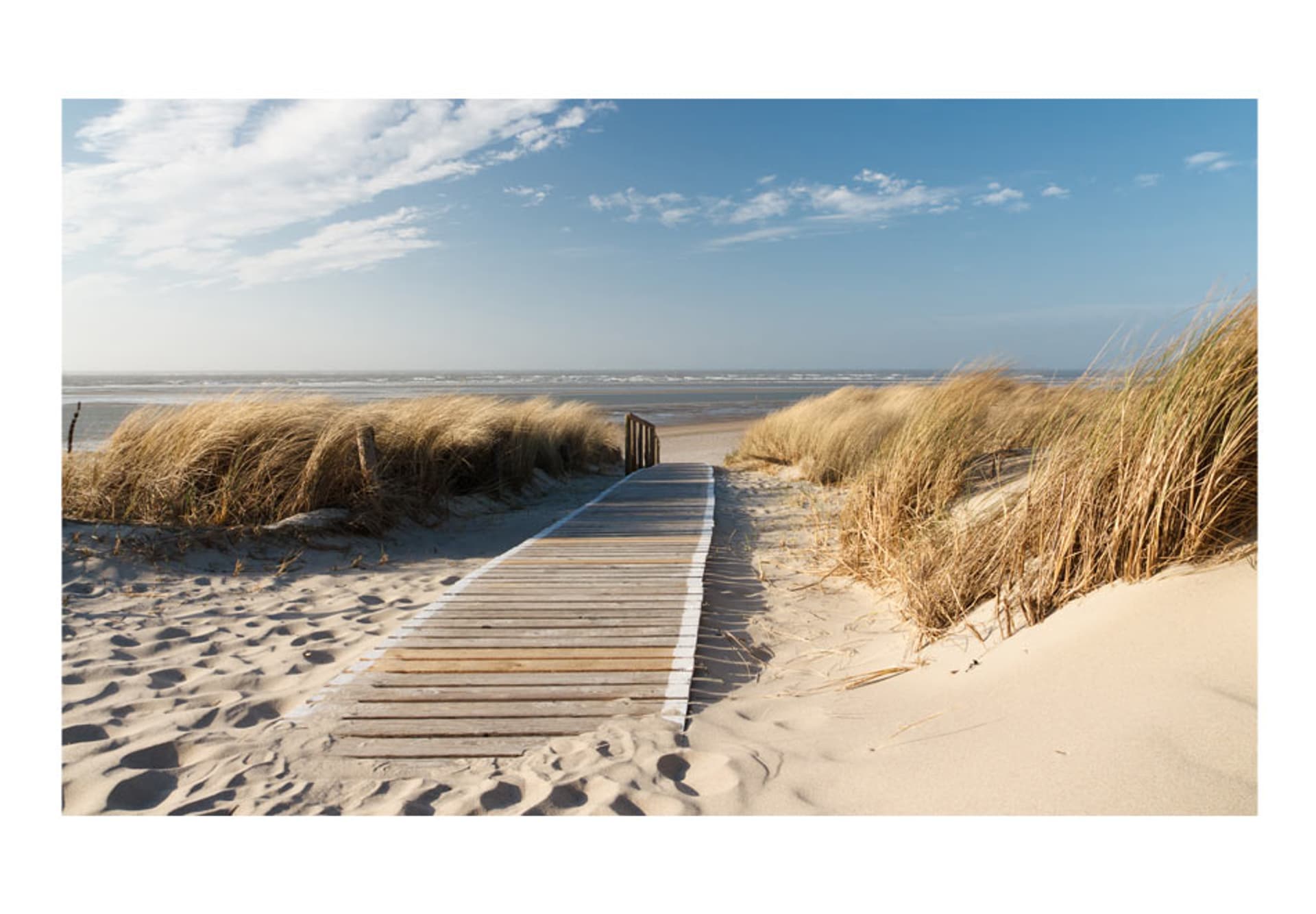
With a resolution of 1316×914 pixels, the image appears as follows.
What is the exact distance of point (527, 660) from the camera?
3420 mm

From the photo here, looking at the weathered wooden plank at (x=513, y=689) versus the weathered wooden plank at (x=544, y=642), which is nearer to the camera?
the weathered wooden plank at (x=513, y=689)

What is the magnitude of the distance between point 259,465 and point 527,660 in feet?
13.2

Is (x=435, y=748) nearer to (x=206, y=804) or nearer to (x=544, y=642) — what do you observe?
(x=206, y=804)

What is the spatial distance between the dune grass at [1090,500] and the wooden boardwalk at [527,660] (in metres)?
1.28

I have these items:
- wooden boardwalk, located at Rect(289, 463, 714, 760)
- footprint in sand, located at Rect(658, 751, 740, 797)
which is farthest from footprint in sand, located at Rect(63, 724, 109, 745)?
footprint in sand, located at Rect(658, 751, 740, 797)

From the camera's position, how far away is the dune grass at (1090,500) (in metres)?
2.82

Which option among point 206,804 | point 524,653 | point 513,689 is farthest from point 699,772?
point 206,804

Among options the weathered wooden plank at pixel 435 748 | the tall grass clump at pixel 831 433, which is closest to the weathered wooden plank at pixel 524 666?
the weathered wooden plank at pixel 435 748

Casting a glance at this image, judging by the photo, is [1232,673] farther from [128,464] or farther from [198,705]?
[128,464]

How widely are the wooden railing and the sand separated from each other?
8896 millimetres

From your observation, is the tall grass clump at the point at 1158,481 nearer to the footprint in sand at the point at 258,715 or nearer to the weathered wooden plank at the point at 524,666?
the weathered wooden plank at the point at 524,666
